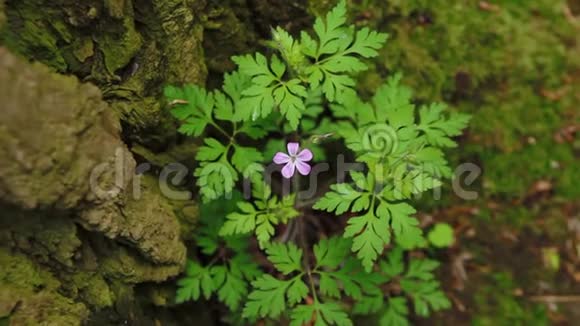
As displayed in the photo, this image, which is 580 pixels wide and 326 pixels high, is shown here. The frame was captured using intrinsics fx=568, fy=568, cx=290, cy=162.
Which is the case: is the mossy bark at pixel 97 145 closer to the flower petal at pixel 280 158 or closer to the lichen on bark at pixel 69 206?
the lichen on bark at pixel 69 206

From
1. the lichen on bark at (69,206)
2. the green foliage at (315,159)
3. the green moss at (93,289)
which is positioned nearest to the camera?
the lichen on bark at (69,206)

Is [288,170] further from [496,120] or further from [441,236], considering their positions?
[496,120]

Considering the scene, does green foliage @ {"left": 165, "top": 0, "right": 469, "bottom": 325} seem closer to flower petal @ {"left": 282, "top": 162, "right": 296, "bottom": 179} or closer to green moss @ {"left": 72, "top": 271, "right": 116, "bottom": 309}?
flower petal @ {"left": 282, "top": 162, "right": 296, "bottom": 179}

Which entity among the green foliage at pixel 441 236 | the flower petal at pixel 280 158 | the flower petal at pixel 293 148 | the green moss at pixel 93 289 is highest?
the flower petal at pixel 293 148

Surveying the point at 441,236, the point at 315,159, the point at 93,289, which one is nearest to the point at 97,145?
the point at 93,289

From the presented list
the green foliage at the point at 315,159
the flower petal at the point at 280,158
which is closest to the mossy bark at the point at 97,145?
the green foliage at the point at 315,159

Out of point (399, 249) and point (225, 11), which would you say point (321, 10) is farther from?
point (399, 249)

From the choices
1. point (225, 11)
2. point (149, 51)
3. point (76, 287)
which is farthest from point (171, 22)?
point (76, 287)

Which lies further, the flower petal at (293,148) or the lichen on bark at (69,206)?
the flower petal at (293,148)
